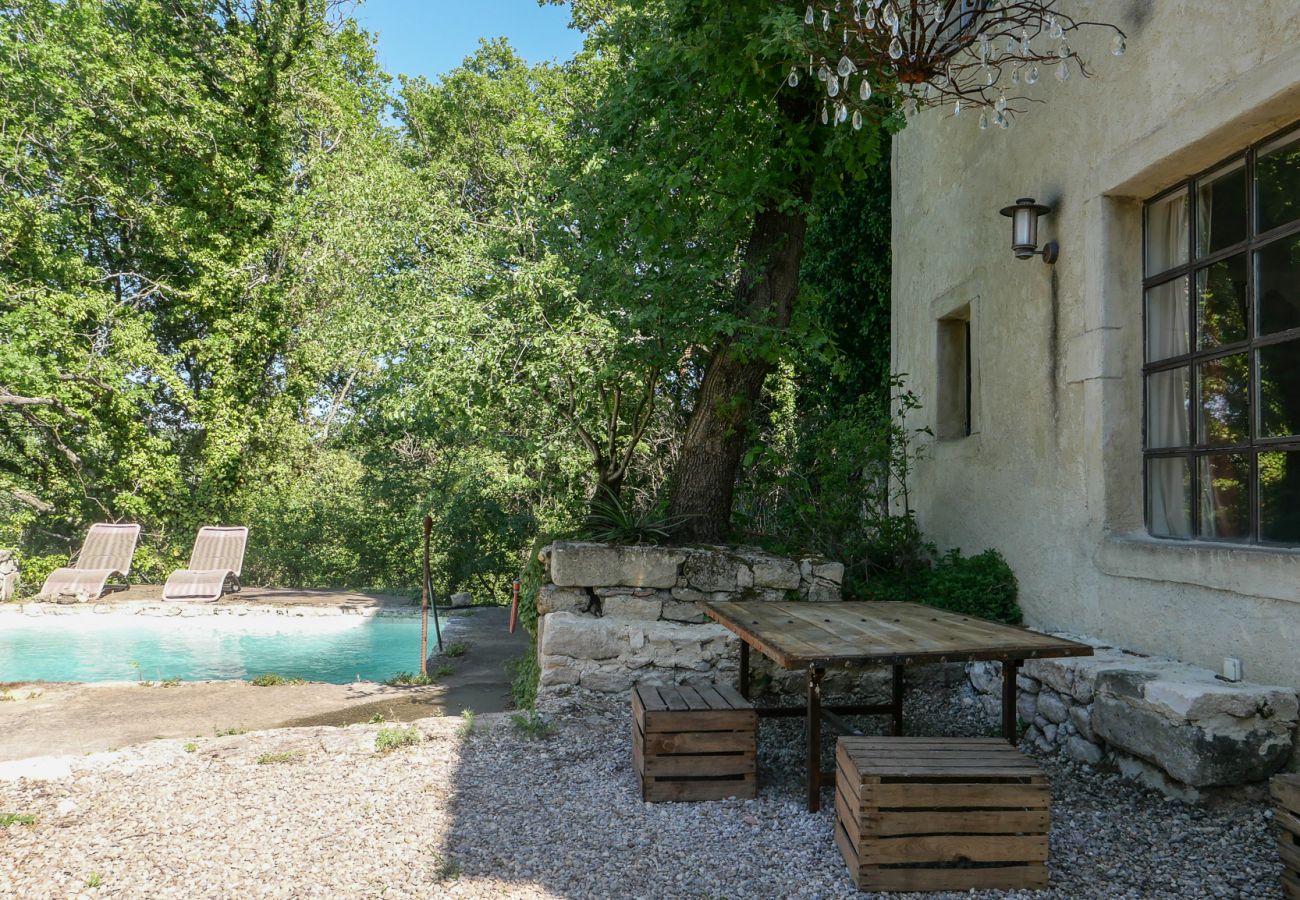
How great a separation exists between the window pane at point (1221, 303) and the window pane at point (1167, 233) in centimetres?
22

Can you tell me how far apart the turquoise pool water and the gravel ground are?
5.09 m

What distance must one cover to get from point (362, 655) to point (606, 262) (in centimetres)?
624

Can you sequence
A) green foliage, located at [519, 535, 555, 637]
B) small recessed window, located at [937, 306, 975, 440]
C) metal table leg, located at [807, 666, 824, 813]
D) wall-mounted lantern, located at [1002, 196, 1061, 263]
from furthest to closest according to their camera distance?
small recessed window, located at [937, 306, 975, 440] → green foliage, located at [519, 535, 555, 637] → wall-mounted lantern, located at [1002, 196, 1061, 263] → metal table leg, located at [807, 666, 824, 813]

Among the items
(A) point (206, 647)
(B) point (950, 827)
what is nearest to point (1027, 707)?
(B) point (950, 827)

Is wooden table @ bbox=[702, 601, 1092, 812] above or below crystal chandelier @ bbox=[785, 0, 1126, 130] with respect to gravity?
below

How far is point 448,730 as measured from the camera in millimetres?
4703

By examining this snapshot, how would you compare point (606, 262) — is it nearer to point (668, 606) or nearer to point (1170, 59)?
point (668, 606)

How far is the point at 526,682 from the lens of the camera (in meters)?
5.86

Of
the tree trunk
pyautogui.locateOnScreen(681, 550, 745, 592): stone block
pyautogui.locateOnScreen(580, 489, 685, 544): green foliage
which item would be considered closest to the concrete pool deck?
A: pyautogui.locateOnScreen(580, 489, 685, 544): green foliage

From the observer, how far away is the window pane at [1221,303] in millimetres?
3727

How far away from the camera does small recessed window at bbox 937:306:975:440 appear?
259 inches

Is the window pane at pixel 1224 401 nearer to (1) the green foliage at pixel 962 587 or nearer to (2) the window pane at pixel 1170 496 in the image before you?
(2) the window pane at pixel 1170 496

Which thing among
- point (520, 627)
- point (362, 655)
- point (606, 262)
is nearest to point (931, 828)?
point (606, 262)

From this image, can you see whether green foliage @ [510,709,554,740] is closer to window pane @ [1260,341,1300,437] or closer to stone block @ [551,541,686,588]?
stone block @ [551,541,686,588]
